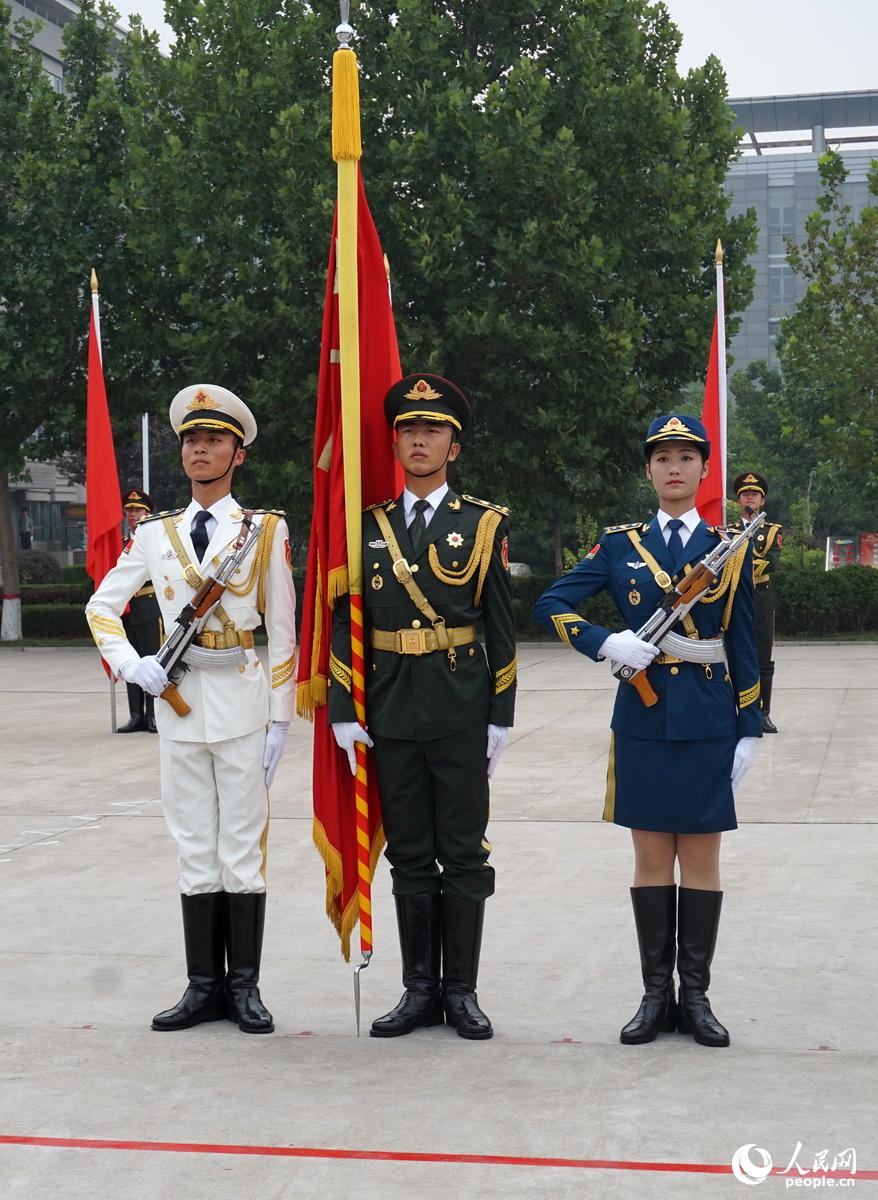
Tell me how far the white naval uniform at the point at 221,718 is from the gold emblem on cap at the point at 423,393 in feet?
2.13

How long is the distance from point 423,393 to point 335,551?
1.88 feet

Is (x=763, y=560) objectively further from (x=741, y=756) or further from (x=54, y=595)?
(x=54, y=595)

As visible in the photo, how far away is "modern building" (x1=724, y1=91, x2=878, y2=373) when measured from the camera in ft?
281

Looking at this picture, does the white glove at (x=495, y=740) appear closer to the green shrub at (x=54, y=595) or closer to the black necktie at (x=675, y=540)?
the black necktie at (x=675, y=540)

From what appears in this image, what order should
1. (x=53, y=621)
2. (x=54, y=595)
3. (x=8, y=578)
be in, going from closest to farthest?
(x=8, y=578) < (x=53, y=621) < (x=54, y=595)

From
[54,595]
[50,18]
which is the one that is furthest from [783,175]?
[54,595]

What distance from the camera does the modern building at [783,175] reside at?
85.6 m

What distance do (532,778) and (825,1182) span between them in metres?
6.57

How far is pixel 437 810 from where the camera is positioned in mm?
4668

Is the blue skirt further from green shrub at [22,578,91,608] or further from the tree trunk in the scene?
green shrub at [22,578,91,608]

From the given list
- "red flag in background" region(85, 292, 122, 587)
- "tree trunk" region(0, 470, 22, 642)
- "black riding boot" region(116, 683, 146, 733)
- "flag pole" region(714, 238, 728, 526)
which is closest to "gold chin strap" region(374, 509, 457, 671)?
"flag pole" region(714, 238, 728, 526)

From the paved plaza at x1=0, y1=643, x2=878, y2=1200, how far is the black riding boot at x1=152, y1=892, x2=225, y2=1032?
4.0 inches

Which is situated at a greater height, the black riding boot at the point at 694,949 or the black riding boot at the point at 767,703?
the black riding boot at the point at 694,949

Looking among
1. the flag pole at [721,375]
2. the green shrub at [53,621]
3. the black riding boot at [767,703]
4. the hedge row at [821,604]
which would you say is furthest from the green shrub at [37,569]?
the black riding boot at [767,703]
